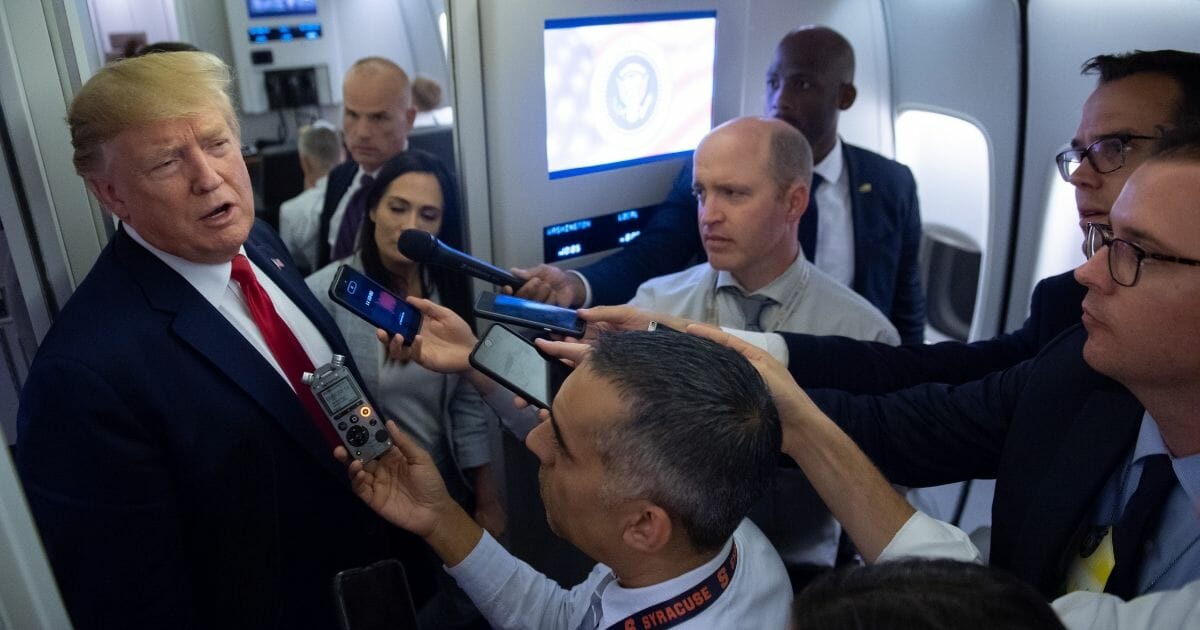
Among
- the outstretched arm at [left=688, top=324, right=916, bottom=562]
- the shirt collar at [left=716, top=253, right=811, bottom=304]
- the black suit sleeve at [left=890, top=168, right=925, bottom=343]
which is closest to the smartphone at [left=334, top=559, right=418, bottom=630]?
the outstretched arm at [left=688, top=324, right=916, bottom=562]

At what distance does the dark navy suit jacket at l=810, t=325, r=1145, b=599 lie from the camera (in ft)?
5.53

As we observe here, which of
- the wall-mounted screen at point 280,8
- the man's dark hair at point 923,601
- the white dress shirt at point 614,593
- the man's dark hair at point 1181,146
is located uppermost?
the wall-mounted screen at point 280,8

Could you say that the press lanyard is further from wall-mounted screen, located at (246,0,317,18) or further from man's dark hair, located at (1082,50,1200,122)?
wall-mounted screen, located at (246,0,317,18)

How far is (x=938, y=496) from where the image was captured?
4.25m

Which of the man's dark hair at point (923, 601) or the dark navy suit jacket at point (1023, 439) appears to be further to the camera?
the dark navy suit jacket at point (1023, 439)

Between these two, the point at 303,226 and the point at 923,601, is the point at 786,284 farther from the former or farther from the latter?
the point at 303,226

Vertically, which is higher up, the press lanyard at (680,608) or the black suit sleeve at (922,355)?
the black suit sleeve at (922,355)

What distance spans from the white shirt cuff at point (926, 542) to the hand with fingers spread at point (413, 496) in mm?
939

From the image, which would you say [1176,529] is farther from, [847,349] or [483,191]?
[483,191]

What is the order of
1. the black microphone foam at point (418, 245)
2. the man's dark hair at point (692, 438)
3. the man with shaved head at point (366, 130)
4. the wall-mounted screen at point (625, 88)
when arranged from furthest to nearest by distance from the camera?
the man with shaved head at point (366, 130)
the wall-mounted screen at point (625, 88)
the black microphone foam at point (418, 245)
the man's dark hair at point (692, 438)

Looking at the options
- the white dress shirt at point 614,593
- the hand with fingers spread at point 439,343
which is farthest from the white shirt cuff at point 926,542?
the hand with fingers spread at point 439,343

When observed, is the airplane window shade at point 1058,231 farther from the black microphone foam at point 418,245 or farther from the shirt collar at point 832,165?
the black microphone foam at point 418,245

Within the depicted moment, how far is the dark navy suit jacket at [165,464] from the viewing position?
1.56m

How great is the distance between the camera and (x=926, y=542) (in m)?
1.69
